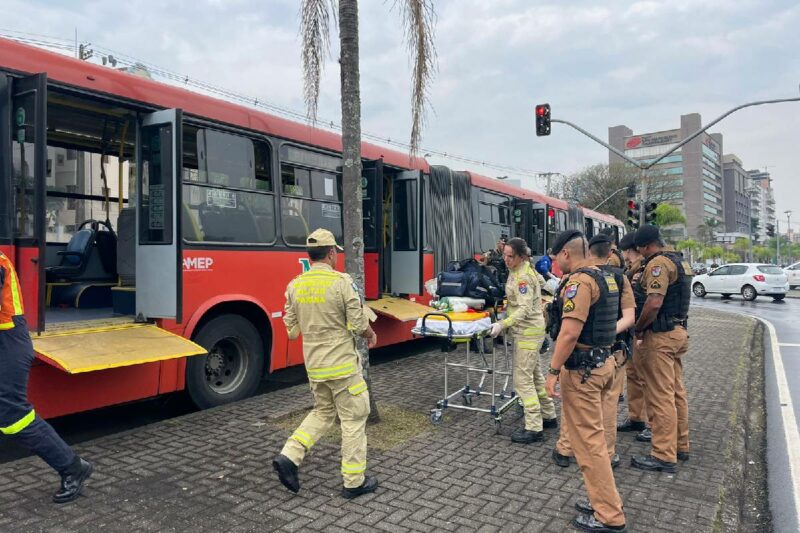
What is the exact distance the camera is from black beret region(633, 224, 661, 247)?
4961 millimetres

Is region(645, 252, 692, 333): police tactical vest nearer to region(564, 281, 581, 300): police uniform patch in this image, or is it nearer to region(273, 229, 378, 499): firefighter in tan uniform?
region(564, 281, 581, 300): police uniform patch

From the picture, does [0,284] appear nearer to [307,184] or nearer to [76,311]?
[76,311]

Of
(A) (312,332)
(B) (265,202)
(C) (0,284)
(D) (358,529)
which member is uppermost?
(B) (265,202)

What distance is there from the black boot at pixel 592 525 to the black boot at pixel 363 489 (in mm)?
1351

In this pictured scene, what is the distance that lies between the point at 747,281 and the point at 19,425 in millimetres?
26306

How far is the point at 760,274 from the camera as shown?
78.1 feet

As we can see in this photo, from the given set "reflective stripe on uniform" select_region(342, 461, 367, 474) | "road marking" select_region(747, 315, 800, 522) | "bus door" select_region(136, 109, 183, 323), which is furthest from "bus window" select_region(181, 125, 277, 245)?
"road marking" select_region(747, 315, 800, 522)

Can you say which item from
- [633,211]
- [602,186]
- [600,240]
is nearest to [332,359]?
[600,240]

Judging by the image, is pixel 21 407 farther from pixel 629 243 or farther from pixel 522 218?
pixel 522 218

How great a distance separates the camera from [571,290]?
3.64 m

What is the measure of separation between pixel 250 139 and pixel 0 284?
3.49m

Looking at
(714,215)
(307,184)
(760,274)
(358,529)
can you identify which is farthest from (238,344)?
(714,215)

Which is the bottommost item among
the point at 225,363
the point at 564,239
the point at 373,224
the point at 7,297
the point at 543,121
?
the point at 225,363

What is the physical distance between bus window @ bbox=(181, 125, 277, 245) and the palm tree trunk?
1.56 meters
